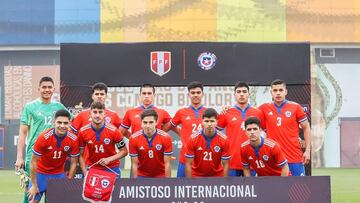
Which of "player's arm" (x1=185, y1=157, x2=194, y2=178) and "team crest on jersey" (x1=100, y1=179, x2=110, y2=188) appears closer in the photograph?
"team crest on jersey" (x1=100, y1=179, x2=110, y2=188)

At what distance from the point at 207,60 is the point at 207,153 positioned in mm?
2441

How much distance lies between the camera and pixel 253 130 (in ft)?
31.8

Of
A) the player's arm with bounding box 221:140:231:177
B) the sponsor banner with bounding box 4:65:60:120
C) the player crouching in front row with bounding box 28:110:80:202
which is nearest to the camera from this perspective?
the player crouching in front row with bounding box 28:110:80:202

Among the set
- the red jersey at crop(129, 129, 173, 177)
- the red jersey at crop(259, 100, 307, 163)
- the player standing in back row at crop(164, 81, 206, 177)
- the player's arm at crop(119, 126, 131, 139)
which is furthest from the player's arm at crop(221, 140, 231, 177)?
the player's arm at crop(119, 126, 131, 139)

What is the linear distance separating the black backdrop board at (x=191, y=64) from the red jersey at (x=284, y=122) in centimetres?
127

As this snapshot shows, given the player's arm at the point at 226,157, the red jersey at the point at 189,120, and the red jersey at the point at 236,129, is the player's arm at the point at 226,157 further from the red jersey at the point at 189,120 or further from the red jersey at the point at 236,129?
the red jersey at the point at 189,120

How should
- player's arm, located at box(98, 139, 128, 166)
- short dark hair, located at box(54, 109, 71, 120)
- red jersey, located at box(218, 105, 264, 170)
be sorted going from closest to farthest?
short dark hair, located at box(54, 109, 71, 120)
player's arm, located at box(98, 139, 128, 166)
red jersey, located at box(218, 105, 264, 170)

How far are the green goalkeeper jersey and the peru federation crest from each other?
233 cm

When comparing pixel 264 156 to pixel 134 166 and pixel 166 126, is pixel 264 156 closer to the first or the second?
pixel 134 166

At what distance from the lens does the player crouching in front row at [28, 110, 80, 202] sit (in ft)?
31.8

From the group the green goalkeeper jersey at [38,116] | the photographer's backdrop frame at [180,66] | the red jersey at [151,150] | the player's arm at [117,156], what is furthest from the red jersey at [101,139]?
the photographer's backdrop frame at [180,66]

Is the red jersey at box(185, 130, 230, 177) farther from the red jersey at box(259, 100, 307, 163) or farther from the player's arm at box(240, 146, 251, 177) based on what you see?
the red jersey at box(259, 100, 307, 163)

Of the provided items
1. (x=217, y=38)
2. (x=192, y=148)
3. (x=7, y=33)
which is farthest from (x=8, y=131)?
(x=192, y=148)

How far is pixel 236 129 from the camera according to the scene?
10.9 meters
